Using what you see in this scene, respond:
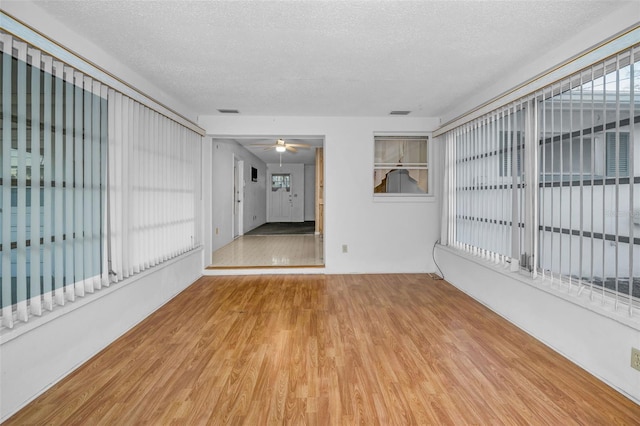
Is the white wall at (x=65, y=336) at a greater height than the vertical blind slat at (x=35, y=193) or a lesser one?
lesser

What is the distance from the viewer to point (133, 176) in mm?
2873

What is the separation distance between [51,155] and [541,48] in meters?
3.66

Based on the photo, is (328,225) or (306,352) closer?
(306,352)

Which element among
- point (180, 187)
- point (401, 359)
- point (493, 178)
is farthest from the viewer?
point (180, 187)

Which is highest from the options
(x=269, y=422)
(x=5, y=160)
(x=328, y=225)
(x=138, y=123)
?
(x=138, y=123)

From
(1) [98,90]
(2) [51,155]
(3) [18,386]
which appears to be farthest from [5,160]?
(3) [18,386]

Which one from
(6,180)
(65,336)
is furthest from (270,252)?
(6,180)

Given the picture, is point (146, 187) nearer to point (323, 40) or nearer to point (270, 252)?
point (323, 40)

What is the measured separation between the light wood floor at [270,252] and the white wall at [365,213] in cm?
64

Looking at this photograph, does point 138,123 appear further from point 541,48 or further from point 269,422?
point 541,48

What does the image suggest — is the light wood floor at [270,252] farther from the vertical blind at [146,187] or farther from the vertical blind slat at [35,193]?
the vertical blind slat at [35,193]

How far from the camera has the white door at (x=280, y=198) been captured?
1254 centimetres

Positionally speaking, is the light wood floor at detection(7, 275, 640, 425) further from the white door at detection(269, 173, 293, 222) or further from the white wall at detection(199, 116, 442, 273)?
the white door at detection(269, 173, 293, 222)

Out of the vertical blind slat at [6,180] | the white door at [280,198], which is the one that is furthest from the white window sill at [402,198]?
the white door at [280,198]
